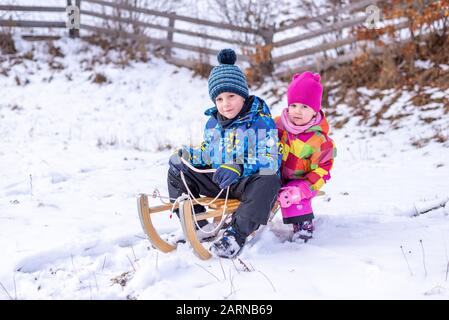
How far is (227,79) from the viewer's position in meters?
2.93

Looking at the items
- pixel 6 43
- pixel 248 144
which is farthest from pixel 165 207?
pixel 6 43

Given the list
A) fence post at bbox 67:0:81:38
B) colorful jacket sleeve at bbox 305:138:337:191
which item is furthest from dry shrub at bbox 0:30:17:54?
colorful jacket sleeve at bbox 305:138:337:191

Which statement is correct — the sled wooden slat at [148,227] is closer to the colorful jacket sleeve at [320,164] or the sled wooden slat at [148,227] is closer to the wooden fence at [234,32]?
the colorful jacket sleeve at [320,164]

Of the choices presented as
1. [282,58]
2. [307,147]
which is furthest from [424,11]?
[307,147]

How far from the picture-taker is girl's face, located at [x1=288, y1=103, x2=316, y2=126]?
3037mm

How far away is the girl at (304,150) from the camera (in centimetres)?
301

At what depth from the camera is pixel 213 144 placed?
3082 millimetres

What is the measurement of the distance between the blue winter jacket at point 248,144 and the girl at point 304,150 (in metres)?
0.18

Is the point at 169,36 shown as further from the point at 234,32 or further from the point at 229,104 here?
the point at 229,104

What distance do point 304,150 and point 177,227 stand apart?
1186 millimetres

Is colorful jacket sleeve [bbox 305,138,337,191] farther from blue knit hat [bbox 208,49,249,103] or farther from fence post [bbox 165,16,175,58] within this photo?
fence post [bbox 165,16,175,58]

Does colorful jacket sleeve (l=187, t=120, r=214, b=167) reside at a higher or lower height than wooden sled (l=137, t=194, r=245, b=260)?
higher

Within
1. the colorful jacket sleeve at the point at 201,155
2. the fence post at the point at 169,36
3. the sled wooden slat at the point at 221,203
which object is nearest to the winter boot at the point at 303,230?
the sled wooden slat at the point at 221,203

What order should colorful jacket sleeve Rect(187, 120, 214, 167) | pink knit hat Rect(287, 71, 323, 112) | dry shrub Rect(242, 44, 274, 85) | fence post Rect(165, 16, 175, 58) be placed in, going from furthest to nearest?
fence post Rect(165, 16, 175, 58) → dry shrub Rect(242, 44, 274, 85) → colorful jacket sleeve Rect(187, 120, 214, 167) → pink knit hat Rect(287, 71, 323, 112)
